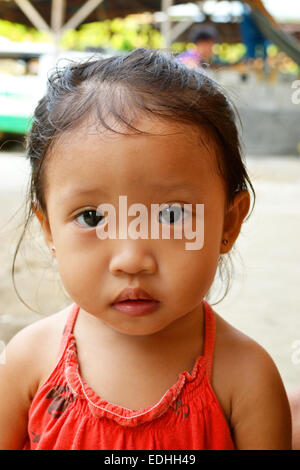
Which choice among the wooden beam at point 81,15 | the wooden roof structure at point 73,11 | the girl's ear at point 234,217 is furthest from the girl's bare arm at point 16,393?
the wooden beam at point 81,15

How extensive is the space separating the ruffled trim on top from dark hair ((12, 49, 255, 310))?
31 cm

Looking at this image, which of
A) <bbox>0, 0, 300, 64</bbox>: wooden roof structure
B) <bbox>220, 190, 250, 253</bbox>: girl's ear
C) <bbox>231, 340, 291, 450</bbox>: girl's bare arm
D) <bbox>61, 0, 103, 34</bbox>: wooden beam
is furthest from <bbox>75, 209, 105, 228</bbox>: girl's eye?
<bbox>61, 0, 103, 34</bbox>: wooden beam

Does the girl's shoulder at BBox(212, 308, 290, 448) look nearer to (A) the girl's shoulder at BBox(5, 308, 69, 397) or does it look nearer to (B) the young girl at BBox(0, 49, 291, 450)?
(B) the young girl at BBox(0, 49, 291, 450)

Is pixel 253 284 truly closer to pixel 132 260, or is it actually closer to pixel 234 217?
pixel 234 217

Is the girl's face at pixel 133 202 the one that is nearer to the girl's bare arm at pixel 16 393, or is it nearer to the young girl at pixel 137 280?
the young girl at pixel 137 280

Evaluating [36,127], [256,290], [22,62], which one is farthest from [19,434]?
[22,62]

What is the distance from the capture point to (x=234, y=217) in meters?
1.01

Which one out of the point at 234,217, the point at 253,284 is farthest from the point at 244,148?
the point at 253,284

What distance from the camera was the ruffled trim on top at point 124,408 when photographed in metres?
0.93

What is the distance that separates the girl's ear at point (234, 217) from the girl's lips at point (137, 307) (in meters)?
0.23

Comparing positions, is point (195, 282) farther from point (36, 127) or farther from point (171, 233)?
point (36, 127)

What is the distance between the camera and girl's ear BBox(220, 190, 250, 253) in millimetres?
992

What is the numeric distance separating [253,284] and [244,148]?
4.67ft

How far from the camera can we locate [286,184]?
18.1ft
